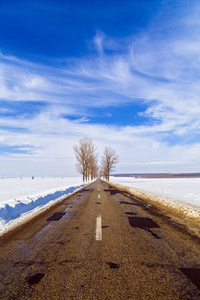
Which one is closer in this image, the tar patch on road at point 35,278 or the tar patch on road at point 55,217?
the tar patch on road at point 35,278

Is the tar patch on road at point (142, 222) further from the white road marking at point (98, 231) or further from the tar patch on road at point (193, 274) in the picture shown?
the tar patch on road at point (193, 274)

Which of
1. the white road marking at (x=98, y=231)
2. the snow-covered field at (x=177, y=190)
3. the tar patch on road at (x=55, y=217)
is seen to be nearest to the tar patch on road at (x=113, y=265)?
the white road marking at (x=98, y=231)

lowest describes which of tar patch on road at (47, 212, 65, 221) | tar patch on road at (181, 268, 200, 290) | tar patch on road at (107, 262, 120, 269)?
tar patch on road at (47, 212, 65, 221)

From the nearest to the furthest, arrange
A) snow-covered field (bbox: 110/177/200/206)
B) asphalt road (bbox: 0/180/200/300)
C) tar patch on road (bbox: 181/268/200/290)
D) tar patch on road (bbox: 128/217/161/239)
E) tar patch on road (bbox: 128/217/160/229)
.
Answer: asphalt road (bbox: 0/180/200/300) < tar patch on road (bbox: 181/268/200/290) < tar patch on road (bbox: 128/217/161/239) < tar patch on road (bbox: 128/217/160/229) < snow-covered field (bbox: 110/177/200/206)

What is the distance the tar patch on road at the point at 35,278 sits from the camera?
8.49 feet

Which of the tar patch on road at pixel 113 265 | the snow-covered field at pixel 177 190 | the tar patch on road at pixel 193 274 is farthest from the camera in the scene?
the snow-covered field at pixel 177 190

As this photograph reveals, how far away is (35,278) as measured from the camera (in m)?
2.69

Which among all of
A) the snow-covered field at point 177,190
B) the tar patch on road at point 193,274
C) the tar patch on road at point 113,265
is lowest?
the snow-covered field at point 177,190

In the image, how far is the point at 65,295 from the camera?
7.50 feet

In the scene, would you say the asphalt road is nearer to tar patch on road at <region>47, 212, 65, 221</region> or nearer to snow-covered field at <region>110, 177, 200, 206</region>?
tar patch on road at <region>47, 212, 65, 221</region>

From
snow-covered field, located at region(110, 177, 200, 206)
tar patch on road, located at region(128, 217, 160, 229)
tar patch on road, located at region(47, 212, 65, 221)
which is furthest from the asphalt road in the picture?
snow-covered field, located at region(110, 177, 200, 206)

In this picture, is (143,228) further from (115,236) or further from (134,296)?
(134,296)

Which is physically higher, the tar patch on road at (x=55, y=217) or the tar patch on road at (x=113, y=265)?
the tar patch on road at (x=113, y=265)

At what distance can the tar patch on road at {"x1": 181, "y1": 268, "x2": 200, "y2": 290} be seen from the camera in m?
2.58
